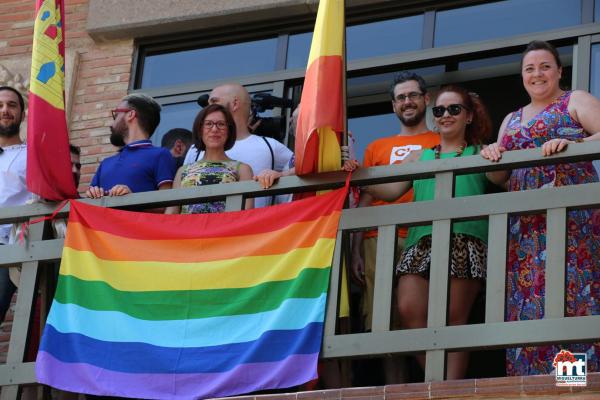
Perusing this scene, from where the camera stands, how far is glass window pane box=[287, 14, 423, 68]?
995 centimetres

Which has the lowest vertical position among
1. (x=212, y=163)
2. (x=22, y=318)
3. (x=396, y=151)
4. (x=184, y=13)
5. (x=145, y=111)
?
(x=22, y=318)

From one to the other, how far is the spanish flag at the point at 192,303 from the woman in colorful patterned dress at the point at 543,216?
0.95 meters

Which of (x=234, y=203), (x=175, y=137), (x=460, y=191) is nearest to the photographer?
(x=460, y=191)

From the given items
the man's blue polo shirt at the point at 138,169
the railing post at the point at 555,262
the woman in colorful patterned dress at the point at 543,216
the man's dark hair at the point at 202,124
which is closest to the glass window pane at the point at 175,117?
the man's blue polo shirt at the point at 138,169

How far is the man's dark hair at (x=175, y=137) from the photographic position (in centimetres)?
994

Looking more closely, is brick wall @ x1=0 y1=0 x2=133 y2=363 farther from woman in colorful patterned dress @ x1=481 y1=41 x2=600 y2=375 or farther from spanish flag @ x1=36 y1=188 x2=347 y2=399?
woman in colorful patterned dress @ x1=481 y1=41 x2=600 y2=375

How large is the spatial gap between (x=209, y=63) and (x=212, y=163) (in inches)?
96.1

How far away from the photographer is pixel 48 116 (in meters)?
8.54

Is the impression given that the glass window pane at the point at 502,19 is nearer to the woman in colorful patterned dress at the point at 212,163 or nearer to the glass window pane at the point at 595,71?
the glass window pane at the point at 595,71

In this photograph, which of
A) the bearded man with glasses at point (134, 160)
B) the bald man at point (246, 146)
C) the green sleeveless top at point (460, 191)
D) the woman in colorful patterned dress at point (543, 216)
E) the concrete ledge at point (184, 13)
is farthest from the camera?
the concrete ledge at point (184, 13)

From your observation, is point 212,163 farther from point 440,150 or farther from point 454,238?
point 454,238

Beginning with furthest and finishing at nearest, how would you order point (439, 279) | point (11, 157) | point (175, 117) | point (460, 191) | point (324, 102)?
1. point (175, 117)
2. point (11, 157)
3. point (324, 102)
4. point (460, 191)
5. point (439, 279)

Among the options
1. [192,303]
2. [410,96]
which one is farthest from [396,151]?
[192,303]

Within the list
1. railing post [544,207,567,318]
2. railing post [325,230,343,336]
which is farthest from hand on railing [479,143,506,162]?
railing post [325,230,343,336]
